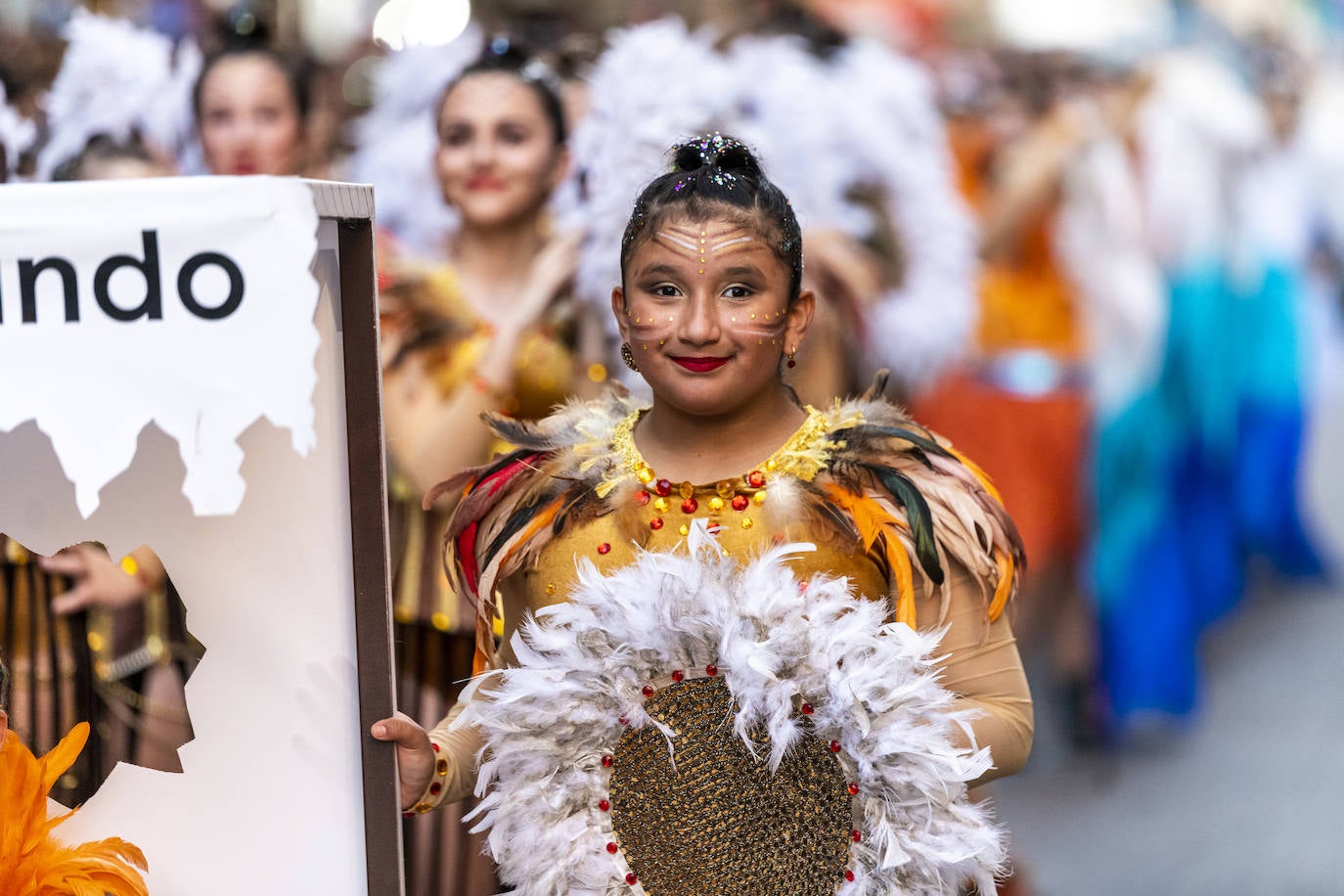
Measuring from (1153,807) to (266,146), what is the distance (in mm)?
2950

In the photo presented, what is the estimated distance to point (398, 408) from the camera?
3453 millimetres

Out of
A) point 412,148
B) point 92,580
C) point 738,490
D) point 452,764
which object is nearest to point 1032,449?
point 412,148

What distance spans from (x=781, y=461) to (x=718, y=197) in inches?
14.0

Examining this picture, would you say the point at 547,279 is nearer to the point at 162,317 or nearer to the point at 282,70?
the point at 282,70

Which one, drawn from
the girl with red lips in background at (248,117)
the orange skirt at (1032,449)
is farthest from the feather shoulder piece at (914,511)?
the girl with red lips in background at (248,117)

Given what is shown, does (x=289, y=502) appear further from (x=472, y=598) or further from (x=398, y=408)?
(x=398, y=408)

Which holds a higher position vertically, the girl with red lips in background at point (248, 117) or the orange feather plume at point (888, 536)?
the girl with red lips in background at point (248, 117)

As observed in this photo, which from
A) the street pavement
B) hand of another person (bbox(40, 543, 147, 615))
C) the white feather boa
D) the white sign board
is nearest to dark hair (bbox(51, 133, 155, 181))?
hand of another person (bbox(40, 543, 147, 615))

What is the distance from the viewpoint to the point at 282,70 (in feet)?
12.4

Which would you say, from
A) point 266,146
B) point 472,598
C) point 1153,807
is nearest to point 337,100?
point 266,146

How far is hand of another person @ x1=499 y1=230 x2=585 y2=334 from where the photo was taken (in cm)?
352

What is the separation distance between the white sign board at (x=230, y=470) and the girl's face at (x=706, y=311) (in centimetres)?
36

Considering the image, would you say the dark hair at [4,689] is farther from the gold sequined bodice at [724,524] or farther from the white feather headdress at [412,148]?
the white feather headdress at [412,148]

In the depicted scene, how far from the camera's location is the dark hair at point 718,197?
197 cm
